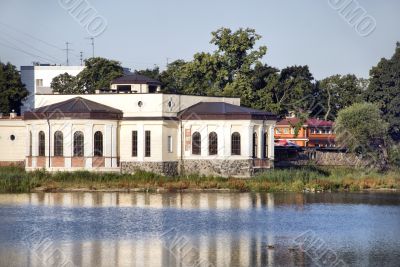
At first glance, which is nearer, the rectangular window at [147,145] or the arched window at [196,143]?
the rectangular window at [147,145]

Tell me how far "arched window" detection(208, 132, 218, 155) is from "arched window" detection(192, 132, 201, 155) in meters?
0.89

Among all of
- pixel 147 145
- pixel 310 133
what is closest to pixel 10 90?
pixel 147 145

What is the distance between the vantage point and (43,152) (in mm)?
72375

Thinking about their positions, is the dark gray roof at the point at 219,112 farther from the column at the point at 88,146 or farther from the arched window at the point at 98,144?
the column at the point at 88,146

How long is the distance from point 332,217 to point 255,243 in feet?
36.9

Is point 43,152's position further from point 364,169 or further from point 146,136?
point 364,169

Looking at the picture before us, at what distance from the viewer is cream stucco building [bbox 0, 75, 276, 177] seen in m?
71.9

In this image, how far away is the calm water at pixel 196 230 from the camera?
124 feet

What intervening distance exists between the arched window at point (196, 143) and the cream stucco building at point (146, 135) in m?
0.07

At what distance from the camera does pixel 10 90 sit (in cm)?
10119

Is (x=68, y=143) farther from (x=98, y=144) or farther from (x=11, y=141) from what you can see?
(x=11, y=141)

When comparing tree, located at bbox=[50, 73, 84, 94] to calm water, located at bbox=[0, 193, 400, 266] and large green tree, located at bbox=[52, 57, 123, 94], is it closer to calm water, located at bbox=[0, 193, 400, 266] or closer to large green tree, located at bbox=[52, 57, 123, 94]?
large green tree, located at bbox=[52, 57, 123, 94]

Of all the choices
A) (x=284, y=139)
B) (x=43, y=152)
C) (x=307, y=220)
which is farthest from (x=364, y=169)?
(x=284, y=139)

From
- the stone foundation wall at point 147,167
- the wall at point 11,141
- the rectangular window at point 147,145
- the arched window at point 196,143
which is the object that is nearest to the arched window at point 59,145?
the stone foundation wall at point 147,167
